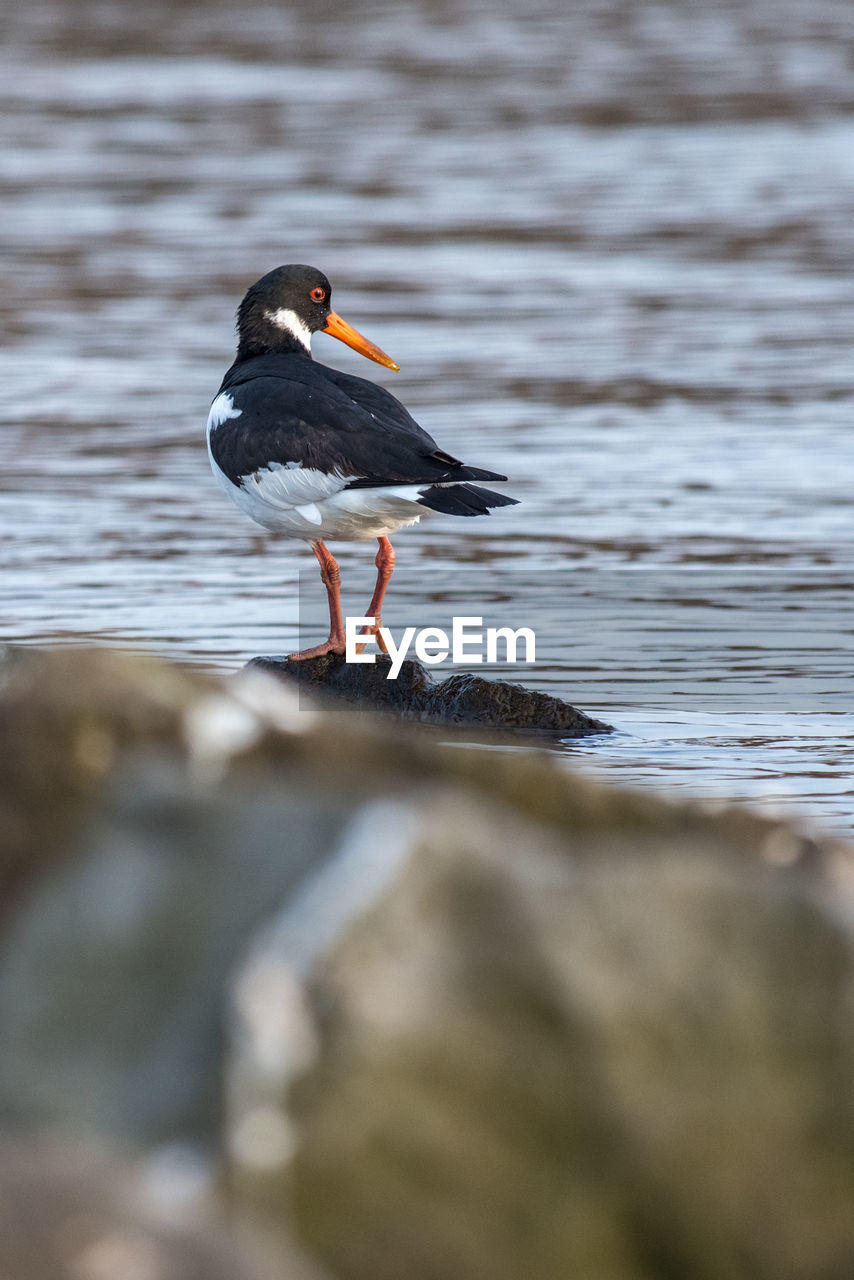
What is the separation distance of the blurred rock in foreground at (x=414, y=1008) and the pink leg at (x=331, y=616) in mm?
4612

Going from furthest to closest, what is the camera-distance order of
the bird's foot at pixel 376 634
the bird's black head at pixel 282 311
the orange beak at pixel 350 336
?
the orange beak at pixel 350 336 → the bird's black head at pixel 282 311 → the bird's foot at pixel 376 634

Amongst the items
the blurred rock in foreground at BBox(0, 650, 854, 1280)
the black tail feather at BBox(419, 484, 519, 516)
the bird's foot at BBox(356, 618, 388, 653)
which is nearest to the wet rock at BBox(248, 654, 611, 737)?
the bird's foot at BBox(356, 618, 388, 653)

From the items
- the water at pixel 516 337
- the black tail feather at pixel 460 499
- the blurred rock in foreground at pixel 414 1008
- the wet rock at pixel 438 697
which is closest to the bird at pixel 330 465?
the black tail feather at pixel 460 499

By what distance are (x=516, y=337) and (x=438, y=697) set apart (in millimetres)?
6925

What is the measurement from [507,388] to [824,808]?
22.3 ft

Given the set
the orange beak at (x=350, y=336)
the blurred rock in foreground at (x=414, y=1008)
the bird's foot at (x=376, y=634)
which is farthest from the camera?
the orange beak at (x=350, y=336)

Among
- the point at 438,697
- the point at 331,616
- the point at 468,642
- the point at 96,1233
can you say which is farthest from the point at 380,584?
the point at 96,1233

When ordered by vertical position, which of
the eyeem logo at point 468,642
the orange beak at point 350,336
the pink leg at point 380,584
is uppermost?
the orange beak at point 350,336

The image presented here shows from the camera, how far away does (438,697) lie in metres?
6.93

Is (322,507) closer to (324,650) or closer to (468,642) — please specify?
(324,650)

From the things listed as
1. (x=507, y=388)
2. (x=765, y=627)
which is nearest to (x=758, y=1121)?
(x=765, y=627)

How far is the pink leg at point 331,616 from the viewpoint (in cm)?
714

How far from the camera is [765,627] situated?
8156mm

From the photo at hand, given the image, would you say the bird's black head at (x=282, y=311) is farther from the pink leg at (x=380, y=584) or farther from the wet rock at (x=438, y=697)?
the wet rock at (x=438, y=697)
